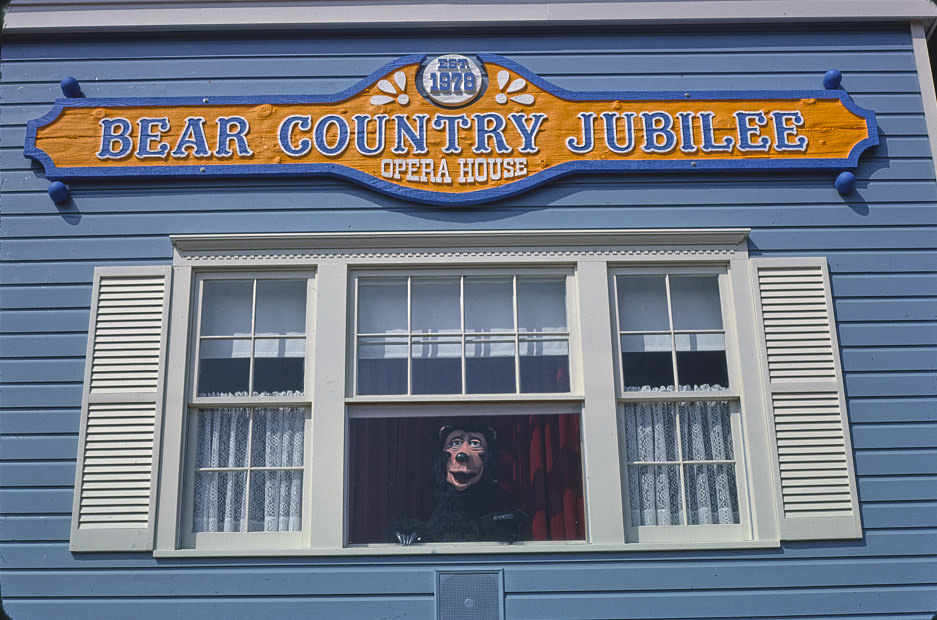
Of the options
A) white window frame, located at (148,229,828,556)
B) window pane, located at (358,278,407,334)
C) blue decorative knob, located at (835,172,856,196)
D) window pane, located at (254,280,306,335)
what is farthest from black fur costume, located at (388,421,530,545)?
blue decorative knob, located at (835,172,856,196)

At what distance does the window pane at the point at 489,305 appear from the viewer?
6.02m

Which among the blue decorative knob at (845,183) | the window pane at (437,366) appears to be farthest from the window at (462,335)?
the blue decorative knob at (845,183)

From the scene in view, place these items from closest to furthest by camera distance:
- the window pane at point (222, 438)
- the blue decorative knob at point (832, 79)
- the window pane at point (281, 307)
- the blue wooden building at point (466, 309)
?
the blue wooden building at point (466, 309) → the window pane at point (222, 438) → the window pane at point (281, 307) → the blue decorative knob at point (832, 79)

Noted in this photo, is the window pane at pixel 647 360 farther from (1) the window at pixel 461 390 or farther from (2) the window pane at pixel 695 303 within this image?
(2) the window pane at pixel 695 303

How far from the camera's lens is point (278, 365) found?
591 cm

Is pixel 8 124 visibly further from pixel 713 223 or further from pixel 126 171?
pixel 713 223

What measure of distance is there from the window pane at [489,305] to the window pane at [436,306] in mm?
74

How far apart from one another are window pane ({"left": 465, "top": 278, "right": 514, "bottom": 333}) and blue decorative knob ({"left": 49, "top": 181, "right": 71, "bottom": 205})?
2.79 meters

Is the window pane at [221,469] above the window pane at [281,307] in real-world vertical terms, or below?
below

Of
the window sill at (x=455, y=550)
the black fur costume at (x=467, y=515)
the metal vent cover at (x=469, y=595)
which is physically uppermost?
the black fur costume at (x=467, y=515)

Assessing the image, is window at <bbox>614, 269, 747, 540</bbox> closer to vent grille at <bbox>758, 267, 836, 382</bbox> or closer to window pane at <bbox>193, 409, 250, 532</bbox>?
vent grille at <bbox>758, 267, 836, 382</bbox>

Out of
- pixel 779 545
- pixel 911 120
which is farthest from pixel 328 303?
pixel 911 120

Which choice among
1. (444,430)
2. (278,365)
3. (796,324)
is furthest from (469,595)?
(796,324)

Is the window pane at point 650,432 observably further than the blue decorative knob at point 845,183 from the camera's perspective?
No
